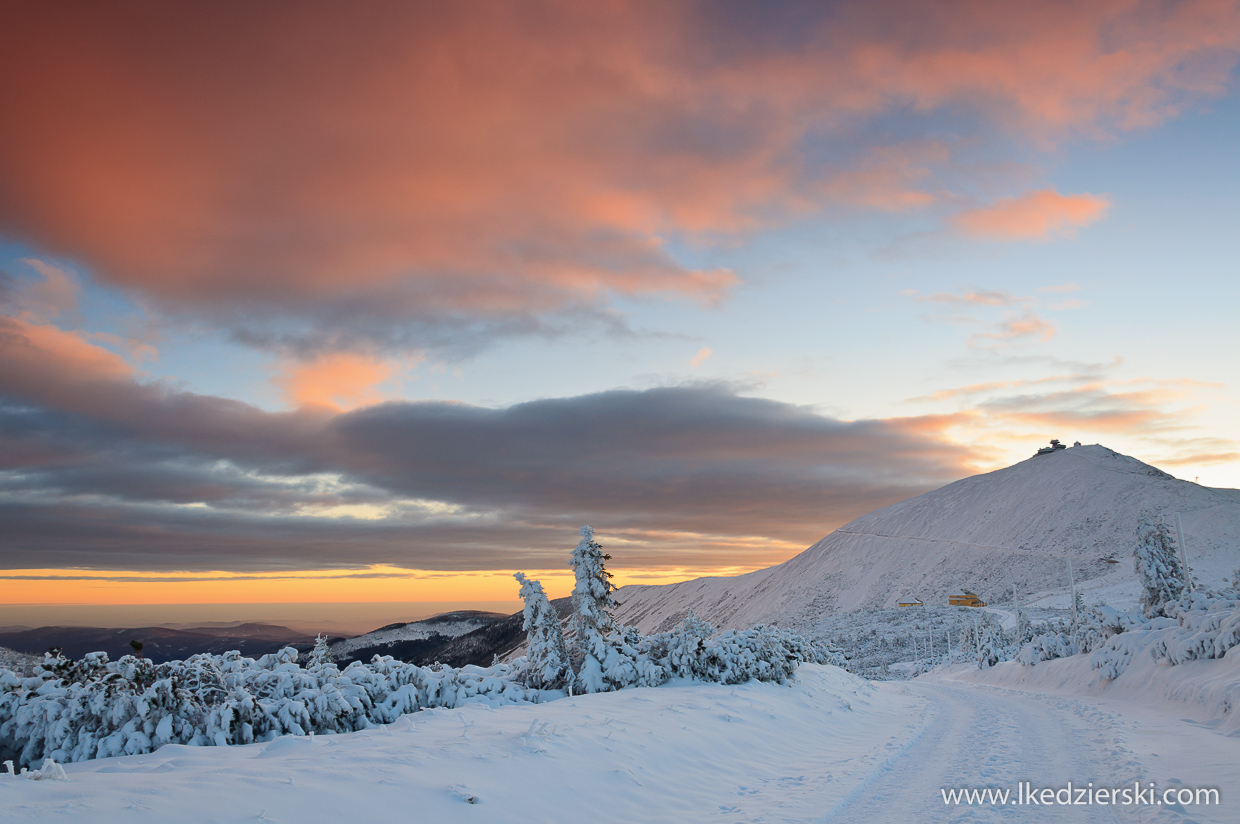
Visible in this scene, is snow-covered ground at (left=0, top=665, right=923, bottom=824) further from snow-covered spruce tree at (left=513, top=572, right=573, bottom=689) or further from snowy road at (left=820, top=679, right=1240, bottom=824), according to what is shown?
snow-covered spruce tree at (left=513, top=572, right=573, bottom=689)

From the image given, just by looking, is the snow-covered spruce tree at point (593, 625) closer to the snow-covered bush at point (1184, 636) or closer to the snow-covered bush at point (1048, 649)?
the snow-covered bush at point (1184, 636)

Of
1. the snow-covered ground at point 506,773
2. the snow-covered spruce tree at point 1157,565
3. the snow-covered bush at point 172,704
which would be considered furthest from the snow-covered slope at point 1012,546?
the snow-covered bush at point 172,704

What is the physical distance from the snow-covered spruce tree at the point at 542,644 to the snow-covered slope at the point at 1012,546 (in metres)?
97.0

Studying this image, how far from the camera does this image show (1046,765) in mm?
11711

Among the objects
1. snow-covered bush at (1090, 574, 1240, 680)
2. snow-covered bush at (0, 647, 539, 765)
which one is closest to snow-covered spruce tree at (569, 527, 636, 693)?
snow-covered bush at (0, 647, 539, 765)

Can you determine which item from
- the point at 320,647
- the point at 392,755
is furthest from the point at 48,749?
the point at 320,647

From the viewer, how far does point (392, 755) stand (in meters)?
9.82

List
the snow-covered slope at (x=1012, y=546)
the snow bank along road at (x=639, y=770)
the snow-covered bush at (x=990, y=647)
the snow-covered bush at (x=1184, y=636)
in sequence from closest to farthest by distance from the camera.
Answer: the snow bank along road at (x=639, y=770) → the snow-covered bush at (x=1184, y=636) → the snow-covered bush at (x=990, y=647) → the snow-covered slope at (x=1012, y=546)

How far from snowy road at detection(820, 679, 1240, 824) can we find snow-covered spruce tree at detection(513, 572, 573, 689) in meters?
9.75

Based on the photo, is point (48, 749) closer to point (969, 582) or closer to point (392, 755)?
point (392, 755)

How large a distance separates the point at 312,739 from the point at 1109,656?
27.9m

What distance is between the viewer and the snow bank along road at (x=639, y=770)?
7.44 m

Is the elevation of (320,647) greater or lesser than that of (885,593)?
greater

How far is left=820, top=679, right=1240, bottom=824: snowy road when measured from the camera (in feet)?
29.1
